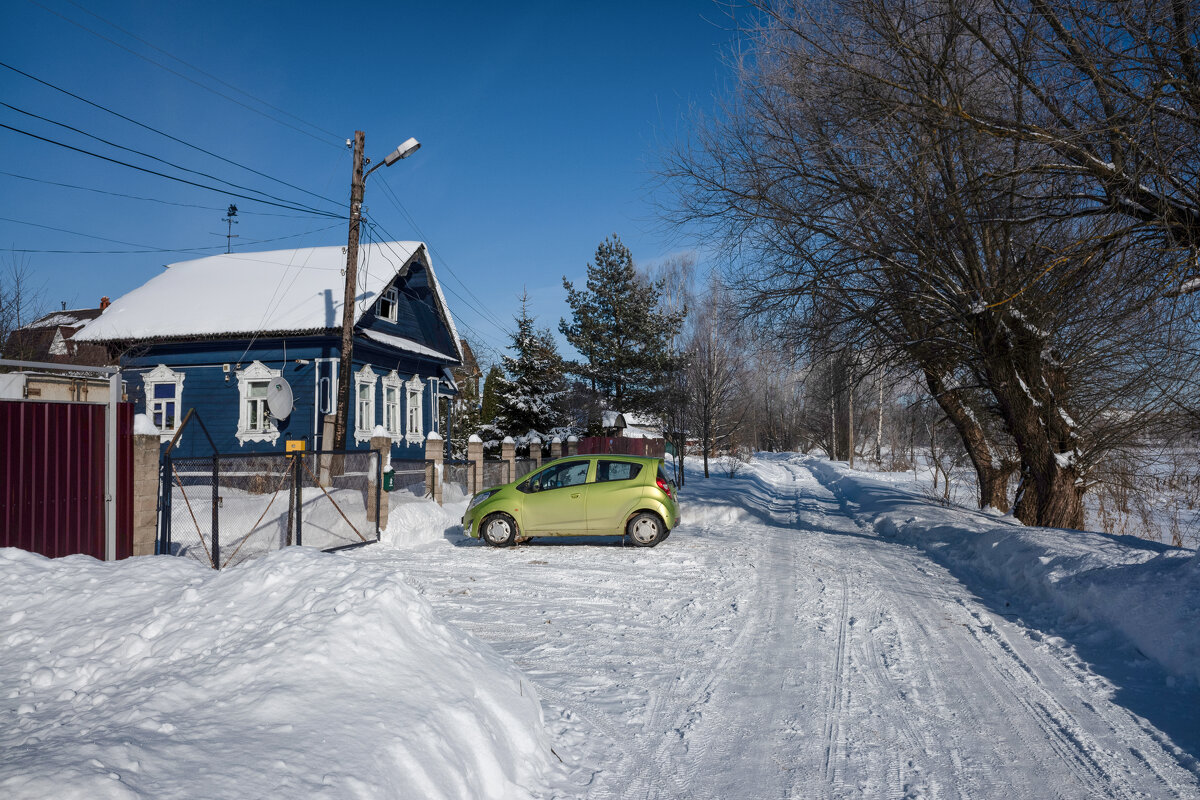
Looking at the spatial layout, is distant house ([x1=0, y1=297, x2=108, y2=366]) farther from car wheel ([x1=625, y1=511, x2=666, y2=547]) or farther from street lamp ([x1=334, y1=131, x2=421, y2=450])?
car wheel ([x1=625, y1=511, x2=666, y2=547])

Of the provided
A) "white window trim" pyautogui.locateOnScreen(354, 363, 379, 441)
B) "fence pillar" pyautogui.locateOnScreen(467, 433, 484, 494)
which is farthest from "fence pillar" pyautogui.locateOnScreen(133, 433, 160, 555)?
"white window trim" pyautogui.locateOnScreen(354, 363, 379, 441)

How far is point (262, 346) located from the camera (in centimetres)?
2180

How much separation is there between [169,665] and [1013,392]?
500 inches

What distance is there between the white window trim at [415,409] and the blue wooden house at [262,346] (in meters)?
0.62

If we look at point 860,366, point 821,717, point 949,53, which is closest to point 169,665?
point 821,717

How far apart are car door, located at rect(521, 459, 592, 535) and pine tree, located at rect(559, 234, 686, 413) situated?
22.7 meters

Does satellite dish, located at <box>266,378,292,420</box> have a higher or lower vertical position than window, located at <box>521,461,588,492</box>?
higher

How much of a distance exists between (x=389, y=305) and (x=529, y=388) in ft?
27.0

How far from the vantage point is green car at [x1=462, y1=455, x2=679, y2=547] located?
42.3 feet

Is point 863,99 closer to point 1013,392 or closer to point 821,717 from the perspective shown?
point 1013,392

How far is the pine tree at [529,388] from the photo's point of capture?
30.5 meters

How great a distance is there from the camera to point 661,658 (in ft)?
20.8

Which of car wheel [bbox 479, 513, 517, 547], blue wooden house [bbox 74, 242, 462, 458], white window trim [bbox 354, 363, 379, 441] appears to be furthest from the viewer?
white window trim [bbox 354, 363, 379, 441]

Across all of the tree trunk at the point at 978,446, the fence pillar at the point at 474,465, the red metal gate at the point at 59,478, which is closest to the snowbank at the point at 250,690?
the red metal gate at the point at 59,478
